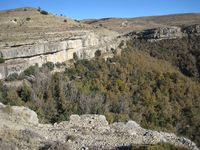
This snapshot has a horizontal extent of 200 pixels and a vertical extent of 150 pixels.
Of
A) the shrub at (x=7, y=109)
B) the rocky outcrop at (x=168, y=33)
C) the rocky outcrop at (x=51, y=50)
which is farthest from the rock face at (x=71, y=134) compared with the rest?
the rocky outcrop at (x=168, y=33)

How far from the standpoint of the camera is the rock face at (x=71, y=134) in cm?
1938

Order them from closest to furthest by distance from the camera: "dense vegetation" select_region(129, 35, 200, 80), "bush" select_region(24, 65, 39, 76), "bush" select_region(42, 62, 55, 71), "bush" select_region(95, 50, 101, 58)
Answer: "bush" select_region(24, 65, 39, 76) → "bush" select_region(42, 62, 55, 71) → "bush" select_region(95, 50, 101, 58) → "dense vegetation" select_region(129, 35, 200, 80)

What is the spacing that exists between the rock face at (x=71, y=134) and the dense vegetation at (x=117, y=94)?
6439mm

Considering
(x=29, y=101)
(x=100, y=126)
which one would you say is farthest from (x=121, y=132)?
(x=29, y=101)

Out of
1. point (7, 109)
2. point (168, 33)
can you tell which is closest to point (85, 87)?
point (7, 109)

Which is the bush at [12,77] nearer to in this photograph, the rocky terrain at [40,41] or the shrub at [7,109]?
the rocky terrain at [40,41]

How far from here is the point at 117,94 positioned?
48625 mm

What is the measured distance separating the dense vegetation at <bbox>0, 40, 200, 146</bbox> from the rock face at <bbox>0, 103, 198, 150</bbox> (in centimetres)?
644

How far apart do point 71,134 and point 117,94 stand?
2709cm

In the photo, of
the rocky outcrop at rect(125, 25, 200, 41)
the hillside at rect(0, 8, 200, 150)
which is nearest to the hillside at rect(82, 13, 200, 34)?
the rocky outcrop at rect(125, 25, 200, 41)

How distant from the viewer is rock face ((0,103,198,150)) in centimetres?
1938

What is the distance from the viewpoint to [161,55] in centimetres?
7819

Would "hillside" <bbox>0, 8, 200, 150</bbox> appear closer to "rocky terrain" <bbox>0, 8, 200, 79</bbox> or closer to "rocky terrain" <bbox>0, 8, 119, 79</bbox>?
"rocky terrain" <bbox>0, 8, 200, 79</bbox>

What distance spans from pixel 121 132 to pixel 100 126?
1699 millimetres
